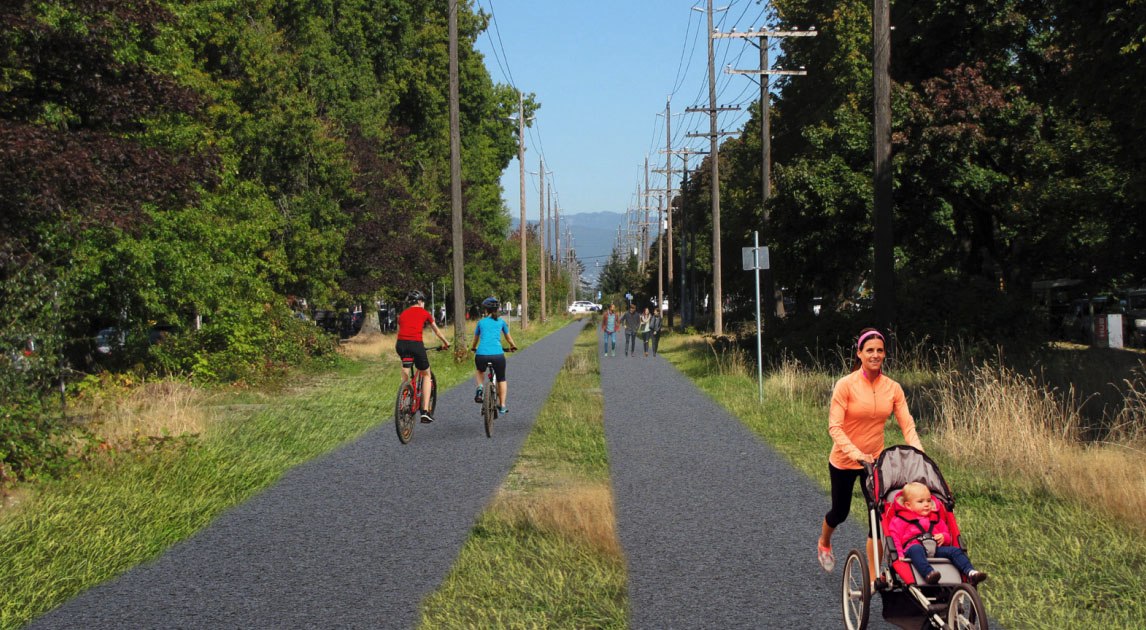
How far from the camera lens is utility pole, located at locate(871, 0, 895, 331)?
18875 millimetres

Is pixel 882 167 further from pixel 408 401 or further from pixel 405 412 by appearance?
pixel 405 412

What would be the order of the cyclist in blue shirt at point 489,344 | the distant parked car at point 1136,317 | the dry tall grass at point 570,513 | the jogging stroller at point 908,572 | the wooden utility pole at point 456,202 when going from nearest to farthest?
the jogging stroller at point 908,572
the dry tall grass at point 570,513
the cyclist in blue shirt at point 489,344
the wooden utility pole at point 456,202
the distant parked car at point 1136,317

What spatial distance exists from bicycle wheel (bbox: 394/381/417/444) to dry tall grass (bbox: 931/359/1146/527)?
624 cm

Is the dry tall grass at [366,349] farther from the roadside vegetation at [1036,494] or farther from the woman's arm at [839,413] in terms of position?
the woman's arm at [839,413]

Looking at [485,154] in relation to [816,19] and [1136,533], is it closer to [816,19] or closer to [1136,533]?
[816,19]

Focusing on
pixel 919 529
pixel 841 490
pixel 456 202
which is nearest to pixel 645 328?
pixel 456 202

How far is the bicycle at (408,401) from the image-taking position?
13781mm

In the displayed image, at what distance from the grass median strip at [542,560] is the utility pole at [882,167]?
29.1 ft

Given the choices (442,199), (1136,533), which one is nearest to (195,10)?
(1136,533)

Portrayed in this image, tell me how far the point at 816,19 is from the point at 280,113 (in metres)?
18.2

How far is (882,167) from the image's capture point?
62.4 feet

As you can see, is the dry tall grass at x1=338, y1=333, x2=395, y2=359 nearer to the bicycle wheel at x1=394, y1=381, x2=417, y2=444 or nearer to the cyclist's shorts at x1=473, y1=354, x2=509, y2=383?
the cyclist's shorts at x1=473, y1=354, x2=509, y2=383

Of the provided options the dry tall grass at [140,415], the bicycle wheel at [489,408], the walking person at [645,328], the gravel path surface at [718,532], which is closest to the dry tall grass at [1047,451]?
the gravel path surface at [718,532]

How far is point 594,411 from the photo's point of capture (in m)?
17.8
